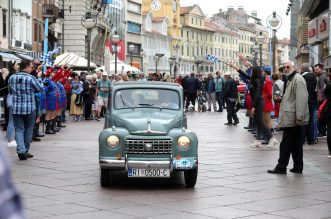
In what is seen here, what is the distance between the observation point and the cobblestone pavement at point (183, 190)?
778 cm

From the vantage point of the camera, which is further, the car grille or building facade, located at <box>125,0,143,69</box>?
building facade, located at <box>125,0,143,69</box>

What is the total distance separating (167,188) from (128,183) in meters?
0.75

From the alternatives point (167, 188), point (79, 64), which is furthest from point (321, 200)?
point (79, 64)

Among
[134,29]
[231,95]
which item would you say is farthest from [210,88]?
[134,29]

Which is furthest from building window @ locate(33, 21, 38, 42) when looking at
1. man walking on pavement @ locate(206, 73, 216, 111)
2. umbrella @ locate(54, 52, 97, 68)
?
man walking on pavement @ locate(206, 73, 216, 111)

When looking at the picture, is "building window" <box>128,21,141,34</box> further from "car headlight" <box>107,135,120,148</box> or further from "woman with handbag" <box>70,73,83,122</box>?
"car headlight" <box>107,135,120,148</box>

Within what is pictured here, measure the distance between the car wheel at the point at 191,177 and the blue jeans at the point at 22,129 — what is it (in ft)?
13.4

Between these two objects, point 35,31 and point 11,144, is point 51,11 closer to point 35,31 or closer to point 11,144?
point 35,31

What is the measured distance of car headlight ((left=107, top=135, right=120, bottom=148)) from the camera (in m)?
9.57

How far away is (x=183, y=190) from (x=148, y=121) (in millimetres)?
1010

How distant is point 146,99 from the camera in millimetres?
10773

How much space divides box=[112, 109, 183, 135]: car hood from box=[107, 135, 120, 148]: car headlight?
0.21 m

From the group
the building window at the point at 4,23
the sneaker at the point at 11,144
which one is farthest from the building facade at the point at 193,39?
the sneaker at the point at 11,144

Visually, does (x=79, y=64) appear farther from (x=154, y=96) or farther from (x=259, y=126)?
(x=154, y=96)
